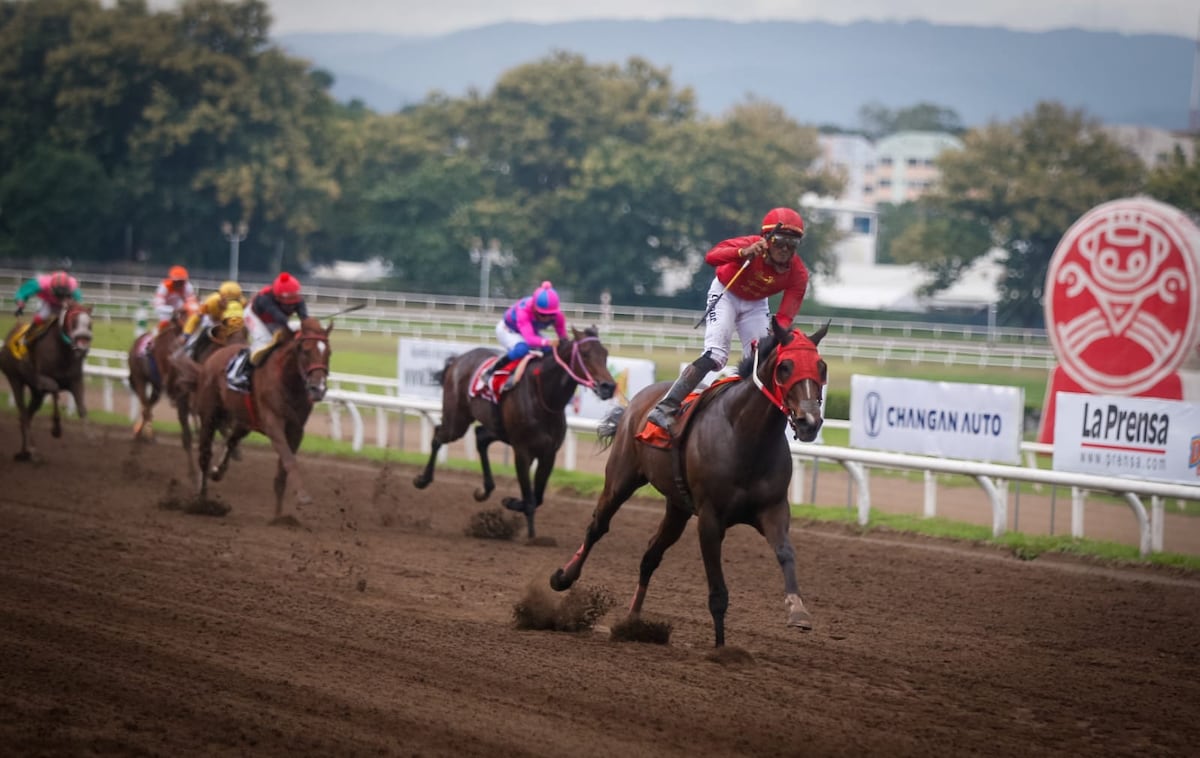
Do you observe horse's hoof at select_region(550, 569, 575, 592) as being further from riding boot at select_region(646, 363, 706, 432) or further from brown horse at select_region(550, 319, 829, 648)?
riding boot at select_region(646, 363, 706, 432)

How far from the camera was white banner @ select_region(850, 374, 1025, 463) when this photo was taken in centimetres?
1309

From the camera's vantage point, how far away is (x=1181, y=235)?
14.3m

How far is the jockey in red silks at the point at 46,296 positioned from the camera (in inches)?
640

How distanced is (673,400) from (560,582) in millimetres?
1441

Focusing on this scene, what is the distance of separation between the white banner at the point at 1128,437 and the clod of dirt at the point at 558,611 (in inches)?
229

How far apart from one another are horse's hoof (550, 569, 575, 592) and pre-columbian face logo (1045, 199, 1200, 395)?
315 inches

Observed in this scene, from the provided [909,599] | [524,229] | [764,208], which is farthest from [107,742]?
[524,229]

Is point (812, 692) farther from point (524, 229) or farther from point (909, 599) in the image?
point (524, 229)

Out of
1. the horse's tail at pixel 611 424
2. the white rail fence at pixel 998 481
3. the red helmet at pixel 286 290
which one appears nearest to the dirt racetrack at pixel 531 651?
the white rail fence at pixel 998 481

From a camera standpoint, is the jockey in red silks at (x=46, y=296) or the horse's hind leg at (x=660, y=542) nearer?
the horse's hind leg at (x=660, y=542)

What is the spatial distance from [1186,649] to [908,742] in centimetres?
320

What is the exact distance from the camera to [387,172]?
61062 millimetres

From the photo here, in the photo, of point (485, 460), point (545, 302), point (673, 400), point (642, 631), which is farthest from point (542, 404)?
point (642, 631)

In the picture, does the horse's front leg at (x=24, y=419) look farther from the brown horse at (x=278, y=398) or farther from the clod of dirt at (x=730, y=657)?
the clod of dirt at (x=730, y=657)
